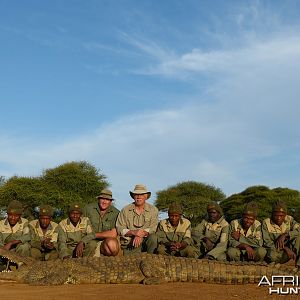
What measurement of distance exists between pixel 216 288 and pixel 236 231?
2643 millimetres

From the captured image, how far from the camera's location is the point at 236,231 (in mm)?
11266

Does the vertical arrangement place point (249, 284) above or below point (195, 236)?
below

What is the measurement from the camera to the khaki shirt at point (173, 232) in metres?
10.9

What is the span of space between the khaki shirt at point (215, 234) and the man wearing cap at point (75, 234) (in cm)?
221

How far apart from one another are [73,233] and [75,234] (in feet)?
0.15

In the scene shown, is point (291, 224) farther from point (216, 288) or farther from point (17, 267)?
point (17, 267)

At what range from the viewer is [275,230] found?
456 inches

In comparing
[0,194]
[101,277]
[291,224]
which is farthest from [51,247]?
[0,194]

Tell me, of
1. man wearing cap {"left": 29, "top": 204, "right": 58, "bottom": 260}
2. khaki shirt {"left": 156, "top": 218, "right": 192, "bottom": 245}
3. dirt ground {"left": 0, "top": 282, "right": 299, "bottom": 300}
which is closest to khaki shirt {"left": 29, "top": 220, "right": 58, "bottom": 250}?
man wearing cap {"left": 29, "top": 204, "right": 58, "bottom": 260}

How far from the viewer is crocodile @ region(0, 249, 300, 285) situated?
30.9 ft

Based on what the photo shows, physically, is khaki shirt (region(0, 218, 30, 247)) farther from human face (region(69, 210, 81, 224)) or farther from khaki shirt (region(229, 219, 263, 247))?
khaki shirt (region(229, 219, 263, 247))

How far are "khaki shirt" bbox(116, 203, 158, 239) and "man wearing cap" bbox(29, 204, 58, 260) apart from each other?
134cm

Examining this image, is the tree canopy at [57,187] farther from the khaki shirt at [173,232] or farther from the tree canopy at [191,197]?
the khaki shirt at [173,232]

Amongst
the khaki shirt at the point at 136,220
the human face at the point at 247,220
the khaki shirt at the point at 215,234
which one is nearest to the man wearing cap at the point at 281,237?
the human face at the point at 247,220
